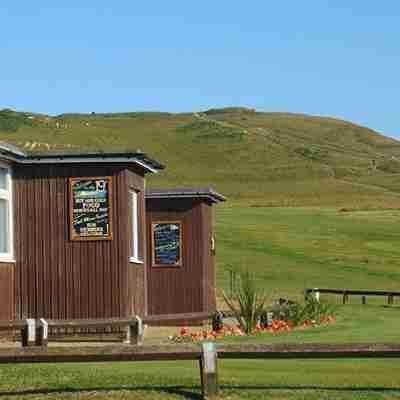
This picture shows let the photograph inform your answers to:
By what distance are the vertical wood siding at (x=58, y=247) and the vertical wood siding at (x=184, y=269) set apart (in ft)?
20.2

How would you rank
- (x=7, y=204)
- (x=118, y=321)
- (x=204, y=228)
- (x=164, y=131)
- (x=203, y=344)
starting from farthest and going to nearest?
1. (x=164, y=131)
2. (x=204, y=228)
3. (x=7, y=204)
4. (x=118, y=321)
5. (x=203, y=344)

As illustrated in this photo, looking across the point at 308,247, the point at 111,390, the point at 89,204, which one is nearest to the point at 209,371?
the point at 111,390

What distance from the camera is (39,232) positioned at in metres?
22.3

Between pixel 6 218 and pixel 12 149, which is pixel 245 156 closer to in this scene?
pixel 6 218

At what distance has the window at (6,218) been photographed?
2198cm

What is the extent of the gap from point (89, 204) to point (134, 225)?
1904mm

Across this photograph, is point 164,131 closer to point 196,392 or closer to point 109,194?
point 109,194

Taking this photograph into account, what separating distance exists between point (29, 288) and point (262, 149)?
112451 millimetres

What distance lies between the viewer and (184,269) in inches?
1145

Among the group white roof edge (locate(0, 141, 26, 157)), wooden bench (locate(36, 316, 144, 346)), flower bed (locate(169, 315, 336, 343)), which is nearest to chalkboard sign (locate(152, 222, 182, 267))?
flower bed (locate(169, 315, 336, 343))

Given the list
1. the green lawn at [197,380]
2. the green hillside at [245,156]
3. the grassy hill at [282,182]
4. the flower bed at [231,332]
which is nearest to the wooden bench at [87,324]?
the flower bed at [231,332]

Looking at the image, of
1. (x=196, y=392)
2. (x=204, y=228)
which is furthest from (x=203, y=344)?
(x=204, y=228)

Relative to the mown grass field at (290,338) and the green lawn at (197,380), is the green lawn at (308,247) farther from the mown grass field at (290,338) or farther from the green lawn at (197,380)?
the green lawn at (197,380)

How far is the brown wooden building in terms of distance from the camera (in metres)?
22.2
